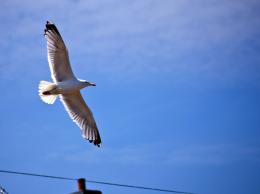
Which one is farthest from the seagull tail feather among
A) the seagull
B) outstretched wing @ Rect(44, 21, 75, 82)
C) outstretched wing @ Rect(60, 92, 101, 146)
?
outstretched wing @ Rect(60, 92, 101, 146)

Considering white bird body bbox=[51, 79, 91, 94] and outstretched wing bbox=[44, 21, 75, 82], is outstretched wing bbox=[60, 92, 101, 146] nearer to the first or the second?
white bird body bbox=[51, 79, 91, 94]

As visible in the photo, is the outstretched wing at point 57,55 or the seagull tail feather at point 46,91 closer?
the seagull tail feather at point 46,91

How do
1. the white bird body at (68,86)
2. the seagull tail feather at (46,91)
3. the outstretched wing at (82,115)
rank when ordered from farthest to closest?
1. the outstretched wing at (82,115)
2. the white bird body at (68,86)
3. the seagull tail feather at (46,91)

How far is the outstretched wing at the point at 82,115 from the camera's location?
11945mm

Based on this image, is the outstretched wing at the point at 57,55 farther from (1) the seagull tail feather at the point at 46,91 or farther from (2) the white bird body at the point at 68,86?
(1) the seagull tail feather at the point at 46,91

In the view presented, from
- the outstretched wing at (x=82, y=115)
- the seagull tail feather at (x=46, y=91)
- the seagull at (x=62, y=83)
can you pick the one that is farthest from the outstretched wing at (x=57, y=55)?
the outstretched wing at (x=82, y=115)

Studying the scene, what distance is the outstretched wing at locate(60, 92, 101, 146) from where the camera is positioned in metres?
11.9

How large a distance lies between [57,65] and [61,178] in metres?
7.08

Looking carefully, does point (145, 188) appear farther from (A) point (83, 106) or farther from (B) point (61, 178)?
(A) point (83, 106)

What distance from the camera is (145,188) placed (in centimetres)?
497

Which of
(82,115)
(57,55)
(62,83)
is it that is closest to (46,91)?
(62,83)

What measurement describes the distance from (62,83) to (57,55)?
645mm

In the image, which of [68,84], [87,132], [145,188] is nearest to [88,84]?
[68,84]

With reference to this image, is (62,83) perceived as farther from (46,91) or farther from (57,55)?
(57,55)
